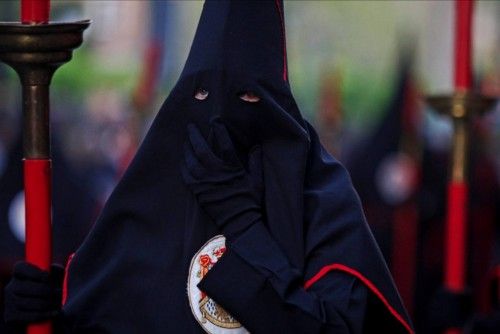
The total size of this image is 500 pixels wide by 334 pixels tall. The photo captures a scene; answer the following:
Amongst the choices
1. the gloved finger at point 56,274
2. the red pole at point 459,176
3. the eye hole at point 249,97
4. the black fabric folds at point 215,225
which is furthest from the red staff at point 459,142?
the gloved finger at point 56,274

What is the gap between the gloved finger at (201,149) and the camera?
2926 mm

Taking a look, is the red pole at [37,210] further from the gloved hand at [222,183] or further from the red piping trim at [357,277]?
the red piping trim at [357,277]

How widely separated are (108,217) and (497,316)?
1852mm

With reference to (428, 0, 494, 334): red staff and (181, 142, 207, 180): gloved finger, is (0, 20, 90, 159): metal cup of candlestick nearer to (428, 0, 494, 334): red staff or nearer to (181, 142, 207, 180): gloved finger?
(181, 142, 207, 180): gloved finger

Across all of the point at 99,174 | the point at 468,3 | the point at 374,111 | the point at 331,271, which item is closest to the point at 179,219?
the point at 331,271

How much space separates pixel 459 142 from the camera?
172 inches

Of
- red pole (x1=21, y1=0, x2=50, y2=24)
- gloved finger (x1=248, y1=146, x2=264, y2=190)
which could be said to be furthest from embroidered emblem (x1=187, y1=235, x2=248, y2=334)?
red pole (x1=21, y1=0, x2=50, y2=24)

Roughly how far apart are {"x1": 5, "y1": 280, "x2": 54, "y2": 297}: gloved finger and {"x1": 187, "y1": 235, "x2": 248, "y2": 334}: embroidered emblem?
0.30 meters

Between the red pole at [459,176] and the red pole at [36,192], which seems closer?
the red pole at [36,192]

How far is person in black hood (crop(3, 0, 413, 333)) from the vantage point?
290cm

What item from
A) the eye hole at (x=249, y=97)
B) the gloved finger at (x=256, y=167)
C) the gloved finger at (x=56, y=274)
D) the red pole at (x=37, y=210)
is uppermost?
the eye hole at (x=249, y=97)

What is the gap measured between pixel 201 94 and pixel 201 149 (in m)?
0.12

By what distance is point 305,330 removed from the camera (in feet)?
9.31

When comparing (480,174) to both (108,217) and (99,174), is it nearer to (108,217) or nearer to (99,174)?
(99,174)
